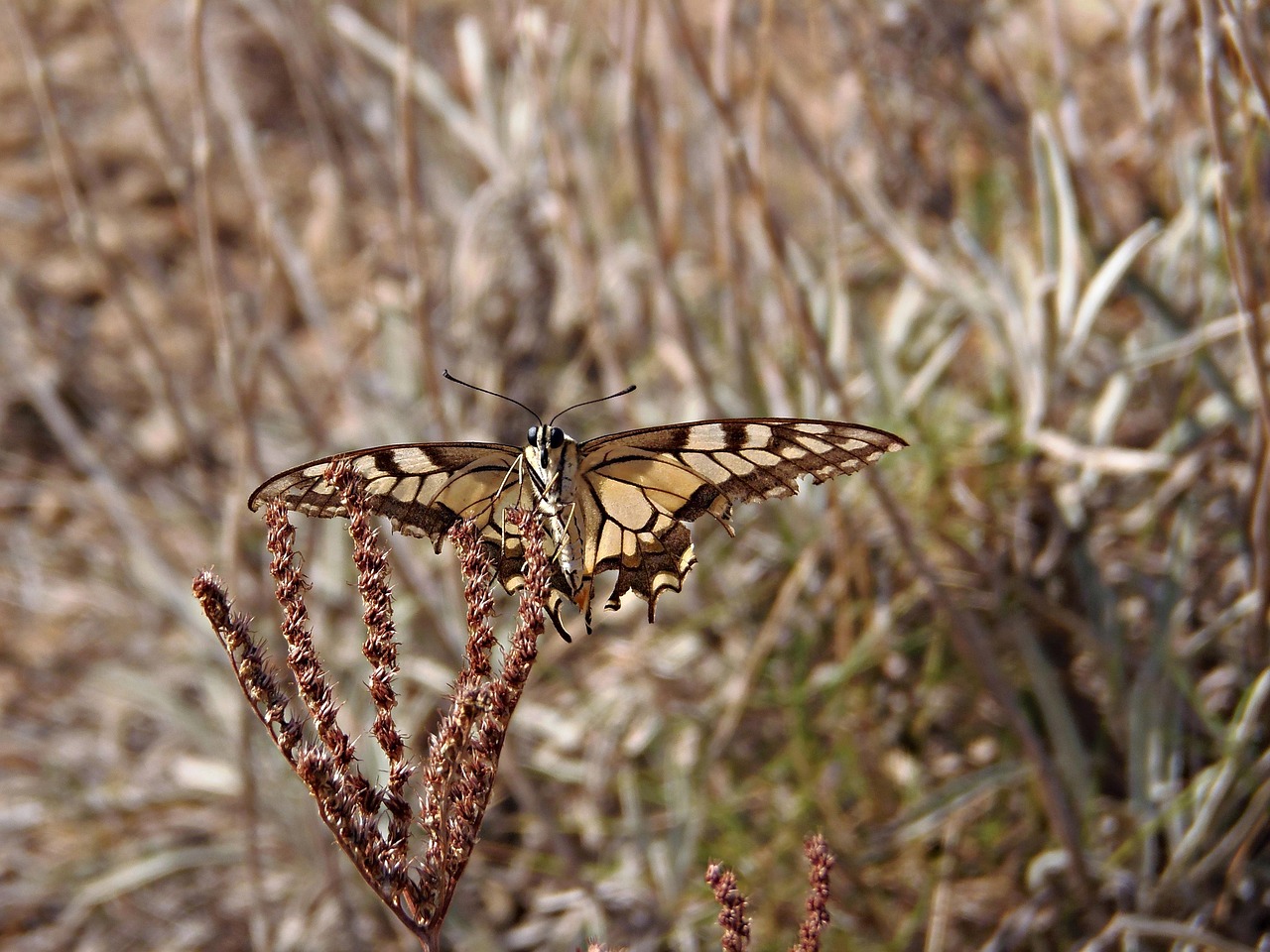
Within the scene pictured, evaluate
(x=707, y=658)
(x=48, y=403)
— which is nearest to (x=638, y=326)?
(x=707, y=658)

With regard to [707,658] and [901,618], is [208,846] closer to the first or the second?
[707,658]

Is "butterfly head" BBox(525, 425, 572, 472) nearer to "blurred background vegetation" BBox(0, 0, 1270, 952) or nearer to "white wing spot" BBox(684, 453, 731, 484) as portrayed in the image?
"white wing spot" BBox(684, 453, 731, 484)

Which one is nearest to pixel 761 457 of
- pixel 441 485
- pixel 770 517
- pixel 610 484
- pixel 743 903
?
pixel 610 484

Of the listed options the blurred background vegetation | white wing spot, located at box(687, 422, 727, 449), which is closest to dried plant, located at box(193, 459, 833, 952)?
white wing spot, located at box(687, 422, 727, 449)

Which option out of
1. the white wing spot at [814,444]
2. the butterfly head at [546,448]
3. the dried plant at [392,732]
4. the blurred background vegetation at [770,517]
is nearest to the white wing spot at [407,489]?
the butterfly head at [546,448]

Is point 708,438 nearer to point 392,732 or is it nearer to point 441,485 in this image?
point 441,485

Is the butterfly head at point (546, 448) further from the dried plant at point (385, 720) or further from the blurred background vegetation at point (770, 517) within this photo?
the blurred background vegetation at point (770, 517)

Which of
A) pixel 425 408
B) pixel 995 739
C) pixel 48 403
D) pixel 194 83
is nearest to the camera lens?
pixel 194 83
